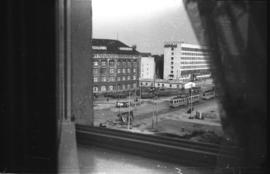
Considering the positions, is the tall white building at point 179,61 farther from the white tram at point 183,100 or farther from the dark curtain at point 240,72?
the dark curtain at point 240,72

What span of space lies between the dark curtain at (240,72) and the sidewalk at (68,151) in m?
0.94

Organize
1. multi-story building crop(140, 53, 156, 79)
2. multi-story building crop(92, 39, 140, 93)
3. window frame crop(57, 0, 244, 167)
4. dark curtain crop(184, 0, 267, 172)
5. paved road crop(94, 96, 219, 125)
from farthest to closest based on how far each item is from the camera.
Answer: multi-story building crop(92, 39, 140, 93)
multi-story building crop(140, 53, 156, 79)
paved road crop(94, 96, 219, 125)
window frame crop(57, 0, 244, 167)
dark curtain crop(184, 0, 267, 172)

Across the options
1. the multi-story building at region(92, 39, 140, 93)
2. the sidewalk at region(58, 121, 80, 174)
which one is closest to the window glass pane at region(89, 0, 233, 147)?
the multi-story building at region(92, 39, 140, 93)

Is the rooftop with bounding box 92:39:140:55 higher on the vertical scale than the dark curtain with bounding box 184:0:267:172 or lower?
higher

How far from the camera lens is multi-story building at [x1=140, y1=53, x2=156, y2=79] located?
5.83 feet

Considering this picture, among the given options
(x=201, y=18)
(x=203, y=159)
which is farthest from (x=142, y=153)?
(x=201, y=18)

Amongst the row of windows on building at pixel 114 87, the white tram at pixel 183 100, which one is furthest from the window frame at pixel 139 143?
the white tram at pixel 183 100

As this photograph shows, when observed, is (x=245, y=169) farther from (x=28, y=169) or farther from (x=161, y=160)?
(x=28, y=169)

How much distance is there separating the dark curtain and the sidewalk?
0.94 meters

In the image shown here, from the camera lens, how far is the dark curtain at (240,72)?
108cm

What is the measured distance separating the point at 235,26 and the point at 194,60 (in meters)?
0.38

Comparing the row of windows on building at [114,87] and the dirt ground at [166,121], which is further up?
the row of windows on building at [114,87]

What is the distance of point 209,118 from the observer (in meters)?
1.49

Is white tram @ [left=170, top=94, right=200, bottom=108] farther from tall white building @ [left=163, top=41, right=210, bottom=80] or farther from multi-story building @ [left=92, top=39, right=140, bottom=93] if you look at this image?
multi-story building @ [left=92, top=39, right=140, bottom=93]
